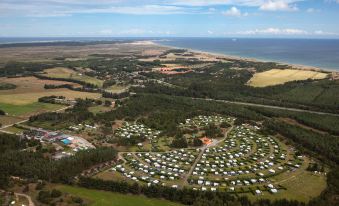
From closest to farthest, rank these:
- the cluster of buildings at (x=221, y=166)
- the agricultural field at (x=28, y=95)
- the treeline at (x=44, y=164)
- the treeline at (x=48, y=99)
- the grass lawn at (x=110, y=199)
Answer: the grass lawn at (x=110, y=199)
the cluster of buildings at (x=221, y=166)
the treeline at (x=44, y=164)
the agricultural field at (x=28, y=95)
the treeline at (x=48, y=99)

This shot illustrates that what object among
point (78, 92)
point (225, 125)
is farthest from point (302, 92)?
point (78, 92)

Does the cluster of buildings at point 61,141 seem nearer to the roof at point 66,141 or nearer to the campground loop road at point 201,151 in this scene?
the roof at point 66,141

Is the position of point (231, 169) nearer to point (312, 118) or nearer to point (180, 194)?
point (180, 194)

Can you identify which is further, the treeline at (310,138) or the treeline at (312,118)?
the treeline at (312,118)

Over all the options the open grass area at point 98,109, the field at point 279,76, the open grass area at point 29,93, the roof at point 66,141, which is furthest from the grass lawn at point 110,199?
the field at point 279,76

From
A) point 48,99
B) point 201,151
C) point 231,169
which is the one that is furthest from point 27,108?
point 231,169

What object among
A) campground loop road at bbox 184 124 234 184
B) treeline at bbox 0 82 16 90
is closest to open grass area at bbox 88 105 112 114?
campground loop road at bbox 184 124 234 184

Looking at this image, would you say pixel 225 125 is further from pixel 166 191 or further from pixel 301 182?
pixel 166 191
